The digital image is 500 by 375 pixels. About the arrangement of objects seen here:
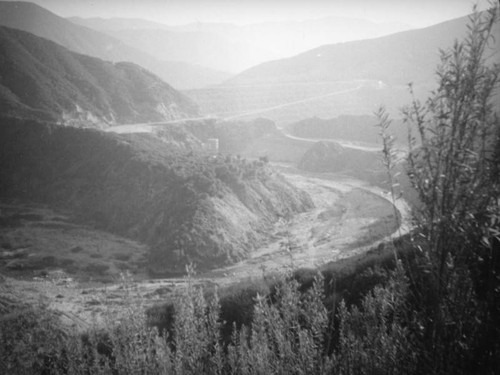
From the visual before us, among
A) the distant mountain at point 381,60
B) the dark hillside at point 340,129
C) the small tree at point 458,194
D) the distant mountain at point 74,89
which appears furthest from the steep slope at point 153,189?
the distant mountain at point 381,60

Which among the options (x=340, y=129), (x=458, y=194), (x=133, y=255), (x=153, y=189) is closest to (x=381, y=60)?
(x=340, y=129)

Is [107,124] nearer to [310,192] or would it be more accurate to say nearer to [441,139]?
[310,192]

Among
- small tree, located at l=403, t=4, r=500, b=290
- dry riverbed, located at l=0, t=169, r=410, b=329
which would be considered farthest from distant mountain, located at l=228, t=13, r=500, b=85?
small tree, located at l=403, t=4, r=500, b=290

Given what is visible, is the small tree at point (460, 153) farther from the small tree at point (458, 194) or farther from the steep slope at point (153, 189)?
the steep slope at point (153, 189)

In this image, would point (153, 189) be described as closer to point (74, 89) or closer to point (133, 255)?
point (133, 255)

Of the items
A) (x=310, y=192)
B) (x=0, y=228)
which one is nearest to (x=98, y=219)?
(x=0, y=228)

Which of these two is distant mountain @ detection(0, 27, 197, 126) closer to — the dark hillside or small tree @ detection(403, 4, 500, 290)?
the dark hillside
